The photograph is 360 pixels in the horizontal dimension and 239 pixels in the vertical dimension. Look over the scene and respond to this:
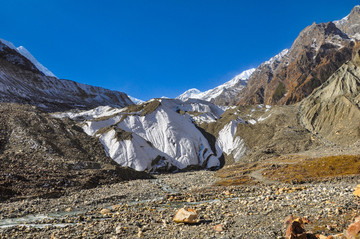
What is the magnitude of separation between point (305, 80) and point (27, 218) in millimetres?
208273

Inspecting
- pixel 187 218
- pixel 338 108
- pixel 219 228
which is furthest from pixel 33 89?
pixel 219 228

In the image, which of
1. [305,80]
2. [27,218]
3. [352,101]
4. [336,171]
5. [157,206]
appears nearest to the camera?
[27,218]

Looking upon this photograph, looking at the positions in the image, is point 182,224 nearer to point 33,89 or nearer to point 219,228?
point 219,228

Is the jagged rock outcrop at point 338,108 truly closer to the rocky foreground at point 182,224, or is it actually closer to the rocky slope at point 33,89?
the rocky foreground at point 182,224

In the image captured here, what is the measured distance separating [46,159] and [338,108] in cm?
7031

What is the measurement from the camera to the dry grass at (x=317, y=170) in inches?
1292

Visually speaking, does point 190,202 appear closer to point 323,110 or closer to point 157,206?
point 157,206

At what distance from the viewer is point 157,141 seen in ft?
222

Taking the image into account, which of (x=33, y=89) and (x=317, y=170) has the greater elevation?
(x=33, y=89)

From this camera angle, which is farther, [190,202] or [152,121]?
[152,121]

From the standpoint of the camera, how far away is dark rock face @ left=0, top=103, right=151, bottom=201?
2942 centimetres

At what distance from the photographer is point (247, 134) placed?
235 feet

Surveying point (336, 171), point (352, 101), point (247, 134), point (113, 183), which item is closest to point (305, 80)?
point (352, 101)

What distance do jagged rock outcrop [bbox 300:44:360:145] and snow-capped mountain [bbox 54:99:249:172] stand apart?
71.6ft
